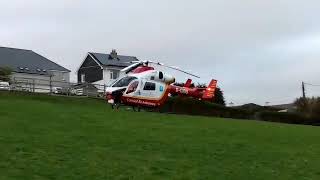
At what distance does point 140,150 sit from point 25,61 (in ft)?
209

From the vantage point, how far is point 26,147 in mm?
17031

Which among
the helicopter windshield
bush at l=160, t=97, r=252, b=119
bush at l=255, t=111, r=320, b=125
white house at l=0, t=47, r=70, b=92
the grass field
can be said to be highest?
white house at l=0, t=47, r=70, b=92

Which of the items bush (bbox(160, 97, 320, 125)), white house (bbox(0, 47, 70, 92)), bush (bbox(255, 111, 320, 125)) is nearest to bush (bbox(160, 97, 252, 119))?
bush (bbox(160, 97, 320, 125))

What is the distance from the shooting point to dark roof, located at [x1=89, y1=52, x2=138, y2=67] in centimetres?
8731

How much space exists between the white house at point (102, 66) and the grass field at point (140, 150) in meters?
57.8

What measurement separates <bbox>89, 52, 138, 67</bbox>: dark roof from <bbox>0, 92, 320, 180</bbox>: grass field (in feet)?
192

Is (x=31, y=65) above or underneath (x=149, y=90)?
above

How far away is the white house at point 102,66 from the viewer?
86750 millimetres

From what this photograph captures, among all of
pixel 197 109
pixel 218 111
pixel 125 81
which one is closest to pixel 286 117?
pixel 218 111

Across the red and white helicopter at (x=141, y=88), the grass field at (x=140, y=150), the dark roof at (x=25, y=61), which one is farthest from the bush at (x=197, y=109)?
the dark roof at (x=25, y=61)

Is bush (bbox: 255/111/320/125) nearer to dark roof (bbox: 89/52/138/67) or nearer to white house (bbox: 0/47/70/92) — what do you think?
white house (bbox: 0/47/70/92)

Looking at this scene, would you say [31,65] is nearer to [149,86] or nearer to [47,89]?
[47,89]

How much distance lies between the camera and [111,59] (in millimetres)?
88750

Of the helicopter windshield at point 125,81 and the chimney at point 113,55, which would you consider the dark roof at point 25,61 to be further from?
the helicopter windshield at point 125,81
